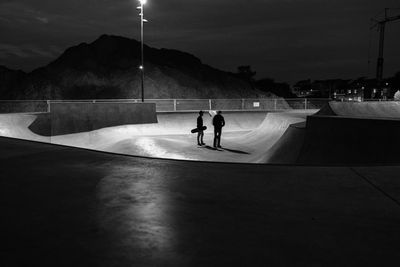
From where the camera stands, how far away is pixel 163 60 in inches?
4429

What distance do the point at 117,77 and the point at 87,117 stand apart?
247 ft

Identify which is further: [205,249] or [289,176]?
[289,176]

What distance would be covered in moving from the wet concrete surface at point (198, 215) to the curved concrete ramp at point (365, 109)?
54.6 ft

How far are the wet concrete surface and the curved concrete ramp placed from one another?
54.6 ft

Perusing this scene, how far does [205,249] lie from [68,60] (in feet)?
368

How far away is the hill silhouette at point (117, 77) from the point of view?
8694cm

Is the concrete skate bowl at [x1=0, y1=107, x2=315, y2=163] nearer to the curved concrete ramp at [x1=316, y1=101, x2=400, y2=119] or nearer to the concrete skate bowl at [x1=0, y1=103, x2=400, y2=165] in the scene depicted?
the concrete skate bowl at [x1=0, y1=103, x2=400, y2=165]

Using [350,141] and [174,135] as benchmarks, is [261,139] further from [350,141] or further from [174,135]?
[350,141]

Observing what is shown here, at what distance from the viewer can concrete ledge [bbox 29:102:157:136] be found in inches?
754

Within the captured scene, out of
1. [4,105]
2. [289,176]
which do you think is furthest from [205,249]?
[4,105]

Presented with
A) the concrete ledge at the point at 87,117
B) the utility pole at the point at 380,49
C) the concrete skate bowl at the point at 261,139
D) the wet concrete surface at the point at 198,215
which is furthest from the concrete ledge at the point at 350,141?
the utility pole at the point at 380,49

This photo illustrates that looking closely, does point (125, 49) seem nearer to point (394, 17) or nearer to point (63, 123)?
point (394, 17)

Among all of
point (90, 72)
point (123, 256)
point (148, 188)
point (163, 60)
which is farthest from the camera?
point (163, 60)

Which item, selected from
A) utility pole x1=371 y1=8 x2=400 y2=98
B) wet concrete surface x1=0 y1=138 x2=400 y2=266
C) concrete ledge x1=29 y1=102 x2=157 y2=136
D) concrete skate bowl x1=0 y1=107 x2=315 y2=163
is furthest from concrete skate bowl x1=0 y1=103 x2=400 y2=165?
utility pole x1=371 y1=8 x2=400 y2=98
